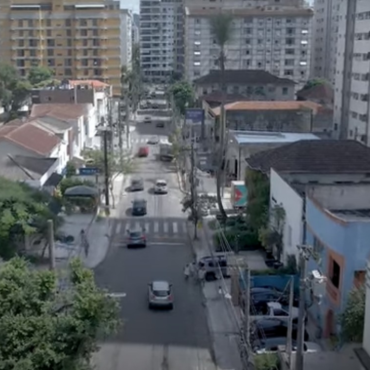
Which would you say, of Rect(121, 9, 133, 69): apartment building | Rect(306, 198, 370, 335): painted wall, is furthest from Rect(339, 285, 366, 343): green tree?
Rect(121, 9, 133, 69): apartment building

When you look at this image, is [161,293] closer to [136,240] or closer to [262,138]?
[136,240]

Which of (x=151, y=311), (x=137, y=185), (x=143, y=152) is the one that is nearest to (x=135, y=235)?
(x=151, y=311)

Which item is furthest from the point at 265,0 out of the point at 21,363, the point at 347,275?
the point at 21,363

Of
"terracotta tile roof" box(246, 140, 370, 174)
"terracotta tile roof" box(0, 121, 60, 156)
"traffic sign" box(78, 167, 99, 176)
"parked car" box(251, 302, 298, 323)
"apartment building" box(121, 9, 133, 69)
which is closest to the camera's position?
"parked car" box(251, 302, 298, 323)

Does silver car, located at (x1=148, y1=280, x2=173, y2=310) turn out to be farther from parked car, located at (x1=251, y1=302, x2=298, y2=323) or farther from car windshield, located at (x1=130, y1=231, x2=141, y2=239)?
car windshield, located at (x1=130, y1=231, x2=141, y2=239)

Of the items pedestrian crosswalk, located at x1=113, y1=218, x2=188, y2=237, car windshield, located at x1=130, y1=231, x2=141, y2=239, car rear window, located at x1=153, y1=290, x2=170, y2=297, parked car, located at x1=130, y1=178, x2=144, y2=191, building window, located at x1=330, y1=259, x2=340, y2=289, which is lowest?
pedestrian crosswalk, located at x1=113, y1=218, x2=188, y2=237
